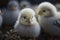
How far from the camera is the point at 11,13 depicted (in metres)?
0.91

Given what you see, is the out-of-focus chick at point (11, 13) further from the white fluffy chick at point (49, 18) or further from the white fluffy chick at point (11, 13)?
the white fluffy chick at point (49, 18)

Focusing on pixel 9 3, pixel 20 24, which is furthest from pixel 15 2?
pixel 20 24

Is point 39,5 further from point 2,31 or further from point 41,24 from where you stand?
point 2,31

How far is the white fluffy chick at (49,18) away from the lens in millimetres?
824

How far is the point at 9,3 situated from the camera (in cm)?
90

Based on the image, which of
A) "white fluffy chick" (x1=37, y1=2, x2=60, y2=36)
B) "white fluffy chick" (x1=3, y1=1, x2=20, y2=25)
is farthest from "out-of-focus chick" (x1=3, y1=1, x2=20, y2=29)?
"white fluffy chick" (x1=37, y1=2, x2=60, y2=36)

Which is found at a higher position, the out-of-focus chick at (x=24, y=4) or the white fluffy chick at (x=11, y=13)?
the out-of-focus chick at (x=24, y=4)

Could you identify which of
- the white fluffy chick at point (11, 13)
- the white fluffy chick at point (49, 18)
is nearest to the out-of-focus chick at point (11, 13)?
the white fluffy chick at point (11, 13)

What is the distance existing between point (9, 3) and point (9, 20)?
8cm

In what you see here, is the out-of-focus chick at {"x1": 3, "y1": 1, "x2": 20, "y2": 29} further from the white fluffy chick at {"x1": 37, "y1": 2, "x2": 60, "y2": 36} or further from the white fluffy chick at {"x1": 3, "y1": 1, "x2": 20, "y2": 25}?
the white fluffy chick at {"x1": 37, "y1": 2, "x2": 60, "y2": 36}

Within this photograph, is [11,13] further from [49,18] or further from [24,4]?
[49,18]

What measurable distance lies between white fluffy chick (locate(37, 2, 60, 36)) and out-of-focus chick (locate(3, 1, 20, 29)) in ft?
0.38

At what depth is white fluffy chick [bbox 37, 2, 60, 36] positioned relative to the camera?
824 millimetres

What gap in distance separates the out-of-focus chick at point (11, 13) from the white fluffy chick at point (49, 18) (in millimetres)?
117
